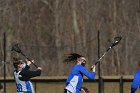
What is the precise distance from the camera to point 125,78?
2080cm

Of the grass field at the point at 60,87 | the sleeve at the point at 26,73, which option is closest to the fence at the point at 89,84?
the grass field at the point at 60,87

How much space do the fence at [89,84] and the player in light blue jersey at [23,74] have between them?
530cm

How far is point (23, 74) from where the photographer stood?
1433cm

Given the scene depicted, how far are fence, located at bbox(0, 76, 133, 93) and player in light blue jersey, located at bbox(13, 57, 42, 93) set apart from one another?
17.4 ft

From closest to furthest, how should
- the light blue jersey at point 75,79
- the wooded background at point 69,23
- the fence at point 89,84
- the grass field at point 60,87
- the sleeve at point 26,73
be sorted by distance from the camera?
1. the light blue jersey at point 75,79
2. the sleeve at point 26,73
3. the fence at point 89,84
4. the grass field at point 60,87
5. the wooded background at point 69,23

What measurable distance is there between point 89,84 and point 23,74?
657cm

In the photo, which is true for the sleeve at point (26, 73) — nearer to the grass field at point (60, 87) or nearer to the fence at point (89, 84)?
the fence at point (89, 84)

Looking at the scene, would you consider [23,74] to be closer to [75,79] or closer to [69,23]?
[75,79]

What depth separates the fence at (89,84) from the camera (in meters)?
20.0

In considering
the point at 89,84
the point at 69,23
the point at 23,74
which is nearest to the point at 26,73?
the point at 23,74

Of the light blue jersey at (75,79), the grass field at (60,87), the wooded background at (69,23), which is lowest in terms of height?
the grass field at (60,87)

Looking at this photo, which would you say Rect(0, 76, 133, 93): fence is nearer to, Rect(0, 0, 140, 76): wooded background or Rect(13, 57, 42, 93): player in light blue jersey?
Rect(0, 0, 140, 76): wooded background

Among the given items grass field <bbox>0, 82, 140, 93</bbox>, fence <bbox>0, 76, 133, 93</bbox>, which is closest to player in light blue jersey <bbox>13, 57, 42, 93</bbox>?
fence <bbox>0, 76, 133, 93</bbox>

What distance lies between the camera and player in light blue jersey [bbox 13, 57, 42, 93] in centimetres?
1431
